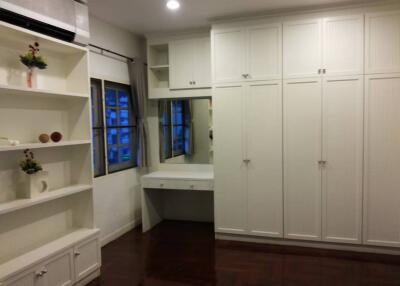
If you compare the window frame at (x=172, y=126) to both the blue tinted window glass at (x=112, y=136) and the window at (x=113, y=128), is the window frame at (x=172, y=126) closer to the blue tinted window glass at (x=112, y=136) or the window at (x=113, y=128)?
the window at (x=113, y=128)

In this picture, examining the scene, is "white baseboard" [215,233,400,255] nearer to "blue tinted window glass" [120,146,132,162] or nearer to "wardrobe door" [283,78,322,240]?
"wardrobe door" [283,78,322,240]

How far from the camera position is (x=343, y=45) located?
10.7ft

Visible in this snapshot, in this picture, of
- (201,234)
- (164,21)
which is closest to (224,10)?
(164,21)

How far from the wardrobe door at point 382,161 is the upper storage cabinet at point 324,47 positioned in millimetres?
298

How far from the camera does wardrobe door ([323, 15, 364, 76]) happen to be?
3232mm

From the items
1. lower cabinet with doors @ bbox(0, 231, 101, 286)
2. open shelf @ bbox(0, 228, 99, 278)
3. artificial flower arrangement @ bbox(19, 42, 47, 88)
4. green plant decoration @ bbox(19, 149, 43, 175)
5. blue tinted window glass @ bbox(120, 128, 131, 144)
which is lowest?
lower cabinet with doors @ bbox(0, 231, 101, 286)

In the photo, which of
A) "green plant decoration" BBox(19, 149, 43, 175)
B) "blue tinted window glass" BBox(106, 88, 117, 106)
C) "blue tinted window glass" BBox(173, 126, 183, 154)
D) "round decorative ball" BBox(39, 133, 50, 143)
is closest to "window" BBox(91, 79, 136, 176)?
"blue tinted window glass" BBox(106, 88, 117, 106)

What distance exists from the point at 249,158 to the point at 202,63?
1.40 meters

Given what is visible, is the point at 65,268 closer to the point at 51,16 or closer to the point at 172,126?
the point at 51,16

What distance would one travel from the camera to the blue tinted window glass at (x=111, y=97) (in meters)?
3.86

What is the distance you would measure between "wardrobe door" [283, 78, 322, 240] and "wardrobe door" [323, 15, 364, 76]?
24 cm

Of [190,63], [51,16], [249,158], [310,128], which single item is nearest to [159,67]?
[190,63]

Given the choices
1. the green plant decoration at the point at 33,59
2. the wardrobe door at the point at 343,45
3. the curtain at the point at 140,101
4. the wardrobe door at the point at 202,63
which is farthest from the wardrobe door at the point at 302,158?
the green plant decoration at the point at 33,59

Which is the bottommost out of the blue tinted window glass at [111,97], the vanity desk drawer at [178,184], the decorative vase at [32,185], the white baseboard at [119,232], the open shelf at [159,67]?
the white baseboard at [119,232]
